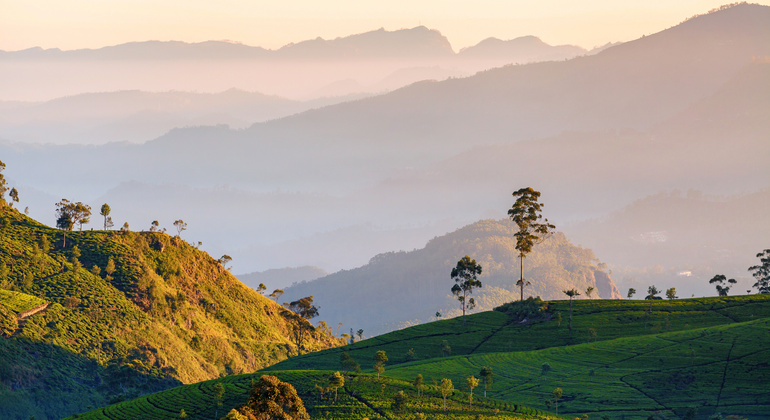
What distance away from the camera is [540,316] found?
19800 cm

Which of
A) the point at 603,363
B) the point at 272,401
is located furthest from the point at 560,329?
the point at 272,401

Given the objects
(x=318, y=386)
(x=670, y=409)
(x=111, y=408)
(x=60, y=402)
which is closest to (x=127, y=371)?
(x=60, y=402)

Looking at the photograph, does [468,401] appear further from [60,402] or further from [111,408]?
[60,402]

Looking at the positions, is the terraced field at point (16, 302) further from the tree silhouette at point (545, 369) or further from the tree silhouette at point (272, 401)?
the tree silhouette at point (545, 369)

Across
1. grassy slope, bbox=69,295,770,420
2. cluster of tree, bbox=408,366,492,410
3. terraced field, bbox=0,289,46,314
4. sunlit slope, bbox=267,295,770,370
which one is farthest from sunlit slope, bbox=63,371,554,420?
terraced field, bbox=0,289,46,314

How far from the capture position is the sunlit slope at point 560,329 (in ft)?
587

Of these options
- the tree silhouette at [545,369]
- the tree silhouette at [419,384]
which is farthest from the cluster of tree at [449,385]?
the tree silhouette at [545,369]

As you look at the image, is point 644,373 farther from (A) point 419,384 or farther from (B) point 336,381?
(B) point 336,381

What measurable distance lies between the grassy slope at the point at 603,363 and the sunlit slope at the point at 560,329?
0.25m

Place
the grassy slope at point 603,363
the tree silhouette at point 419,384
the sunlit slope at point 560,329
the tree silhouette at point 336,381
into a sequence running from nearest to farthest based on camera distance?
the tree silhouette at point 336,381
the tree silhouette at point 419,384
the grassy slope at point 603,363
the sunlit slope at point 560,329

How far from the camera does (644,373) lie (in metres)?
145

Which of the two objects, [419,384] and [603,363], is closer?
[419,384]

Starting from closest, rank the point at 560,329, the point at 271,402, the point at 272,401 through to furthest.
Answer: the point at 271,402 → the point at 272,401 → the point at 560,329

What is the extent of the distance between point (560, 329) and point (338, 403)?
8051 centimetres
